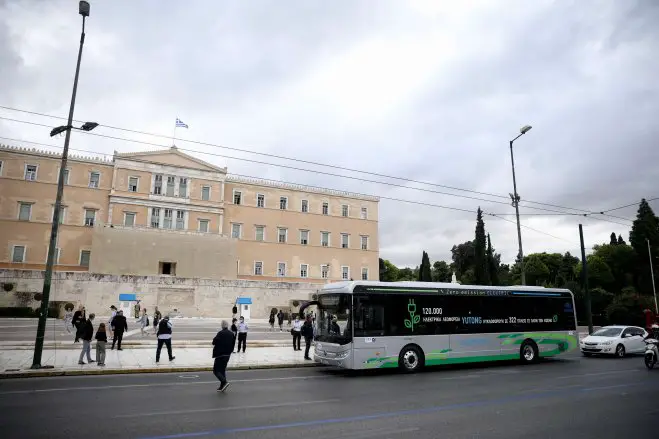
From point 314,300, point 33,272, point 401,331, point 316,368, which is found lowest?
point 316,368

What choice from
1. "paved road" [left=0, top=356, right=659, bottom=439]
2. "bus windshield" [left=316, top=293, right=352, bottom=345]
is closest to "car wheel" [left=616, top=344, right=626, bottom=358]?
"paved road" [left=0, top=356, right=659, bottom=439]

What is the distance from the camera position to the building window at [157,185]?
53750mm

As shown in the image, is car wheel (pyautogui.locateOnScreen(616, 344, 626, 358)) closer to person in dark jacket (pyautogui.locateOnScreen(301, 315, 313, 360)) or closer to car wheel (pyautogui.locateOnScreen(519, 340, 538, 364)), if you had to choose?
car wheel (pyautogui.locateOnScreen(519, 340, 538, 364))

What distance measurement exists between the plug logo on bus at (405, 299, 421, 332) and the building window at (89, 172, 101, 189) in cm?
4831

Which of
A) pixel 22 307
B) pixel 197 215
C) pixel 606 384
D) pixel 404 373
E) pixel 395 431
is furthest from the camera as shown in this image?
pixel 197 215

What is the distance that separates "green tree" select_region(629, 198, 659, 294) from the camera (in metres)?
56.8

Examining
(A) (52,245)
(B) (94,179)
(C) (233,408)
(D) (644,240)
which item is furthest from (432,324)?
(D) (644,240)

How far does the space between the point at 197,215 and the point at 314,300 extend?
4317 centimetres

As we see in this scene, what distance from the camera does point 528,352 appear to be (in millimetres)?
17547

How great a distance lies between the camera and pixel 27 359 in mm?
15531

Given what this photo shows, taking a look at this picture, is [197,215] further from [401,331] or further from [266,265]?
[401,331]

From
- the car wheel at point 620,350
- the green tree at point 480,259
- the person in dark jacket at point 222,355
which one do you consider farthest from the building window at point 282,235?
the person in dark jacket at point 222,355

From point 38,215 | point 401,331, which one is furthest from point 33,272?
point 401,331

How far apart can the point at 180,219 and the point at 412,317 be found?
149 ft
